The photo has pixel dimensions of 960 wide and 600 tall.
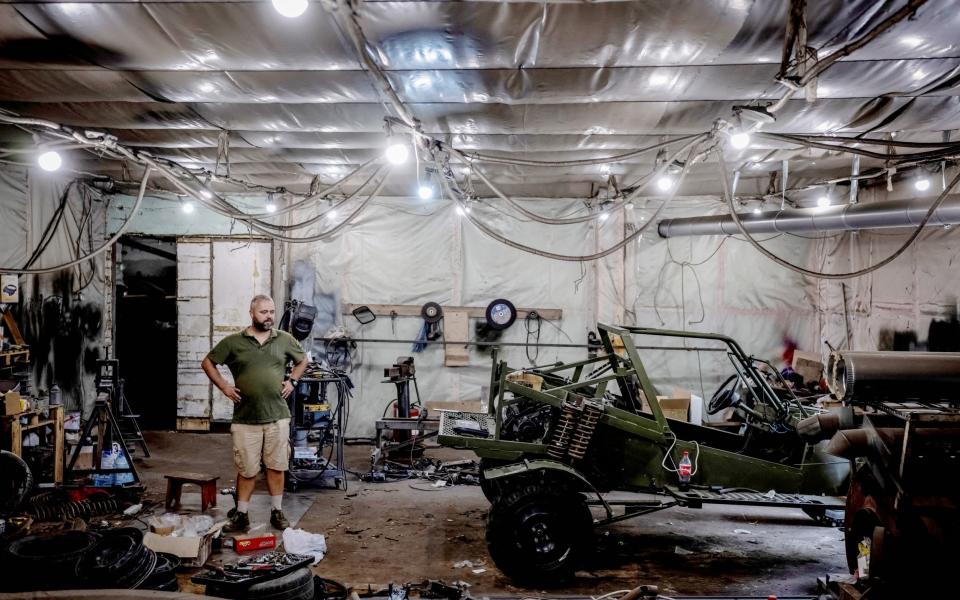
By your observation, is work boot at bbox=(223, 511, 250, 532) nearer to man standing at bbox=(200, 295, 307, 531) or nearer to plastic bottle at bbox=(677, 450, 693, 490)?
man standing at bbox=(200, 295, 307, 531)

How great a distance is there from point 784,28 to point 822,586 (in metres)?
4.06

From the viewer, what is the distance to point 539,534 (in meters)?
4.89

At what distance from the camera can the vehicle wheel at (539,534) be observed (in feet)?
15.7

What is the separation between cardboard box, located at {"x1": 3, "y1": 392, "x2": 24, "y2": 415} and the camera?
6402 mm

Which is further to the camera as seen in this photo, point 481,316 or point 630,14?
point 481,316

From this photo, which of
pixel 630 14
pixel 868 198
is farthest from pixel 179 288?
pixel 868 198

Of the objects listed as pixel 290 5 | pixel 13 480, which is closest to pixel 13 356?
pixel 13 480

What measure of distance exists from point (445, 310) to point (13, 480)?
6.10 m

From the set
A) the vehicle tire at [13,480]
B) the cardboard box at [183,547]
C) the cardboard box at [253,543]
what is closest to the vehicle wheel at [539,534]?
the cardboard box at [253,543]

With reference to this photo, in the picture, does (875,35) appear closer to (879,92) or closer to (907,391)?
(879,92)

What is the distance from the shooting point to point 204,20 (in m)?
3.58

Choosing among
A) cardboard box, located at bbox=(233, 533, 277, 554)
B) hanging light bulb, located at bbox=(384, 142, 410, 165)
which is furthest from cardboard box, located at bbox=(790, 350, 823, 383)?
cardboard box, located at bbox=(233, 533, 277, 554)

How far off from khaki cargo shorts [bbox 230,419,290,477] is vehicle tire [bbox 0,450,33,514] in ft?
7.77

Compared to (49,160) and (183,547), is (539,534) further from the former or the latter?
(49,160)
